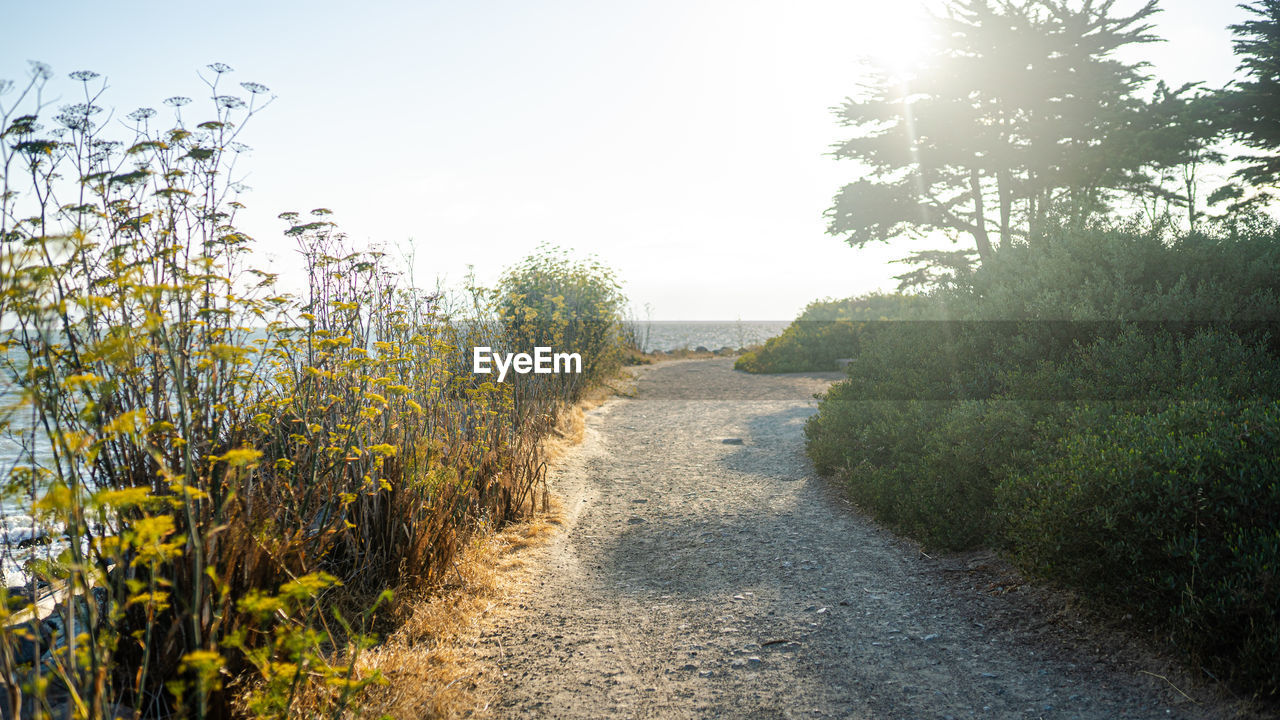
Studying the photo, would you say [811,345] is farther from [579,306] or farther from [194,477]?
[194,477]

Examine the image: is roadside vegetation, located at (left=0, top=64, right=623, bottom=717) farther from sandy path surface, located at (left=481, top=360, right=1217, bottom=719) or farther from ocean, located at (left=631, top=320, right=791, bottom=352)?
ocean, located at (left=631, top=320, right=791, bottom=352)

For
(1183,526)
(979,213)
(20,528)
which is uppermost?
(979,213)

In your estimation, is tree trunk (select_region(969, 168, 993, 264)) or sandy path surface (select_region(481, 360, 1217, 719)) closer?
sandy path surface (select_region(481, 360, 1217, 719))

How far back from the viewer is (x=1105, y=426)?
418cm

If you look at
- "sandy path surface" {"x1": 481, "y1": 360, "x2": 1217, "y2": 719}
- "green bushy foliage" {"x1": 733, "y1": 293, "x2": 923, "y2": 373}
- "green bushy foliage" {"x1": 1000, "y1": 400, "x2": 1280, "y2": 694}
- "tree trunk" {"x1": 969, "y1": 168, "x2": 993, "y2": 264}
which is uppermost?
"tree trunk" {"x1": 969, "y1": 168, "x2": 993, "y2": 264}

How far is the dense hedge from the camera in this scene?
9.88ft

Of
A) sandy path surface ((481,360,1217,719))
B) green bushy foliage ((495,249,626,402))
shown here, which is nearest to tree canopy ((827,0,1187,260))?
green bushy foliage ((495,249,626,402))

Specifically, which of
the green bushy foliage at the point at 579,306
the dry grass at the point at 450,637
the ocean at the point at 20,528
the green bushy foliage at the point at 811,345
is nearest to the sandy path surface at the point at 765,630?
the dry grass at the point at 450,637

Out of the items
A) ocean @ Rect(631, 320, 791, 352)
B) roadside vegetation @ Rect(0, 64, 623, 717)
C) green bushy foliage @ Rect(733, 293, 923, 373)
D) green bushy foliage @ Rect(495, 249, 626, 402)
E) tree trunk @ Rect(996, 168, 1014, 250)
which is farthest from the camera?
ocean @ Rect(631, 320, 791, 352)

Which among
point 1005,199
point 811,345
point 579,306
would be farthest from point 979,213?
point 579,306

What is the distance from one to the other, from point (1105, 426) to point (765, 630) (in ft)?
8.25

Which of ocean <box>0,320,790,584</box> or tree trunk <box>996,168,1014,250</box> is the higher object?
tree trunk <box>996,168,1014,250</box>

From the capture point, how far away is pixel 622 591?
167 inches

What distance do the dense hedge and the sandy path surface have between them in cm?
37
